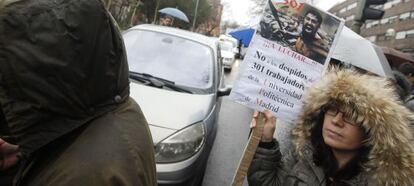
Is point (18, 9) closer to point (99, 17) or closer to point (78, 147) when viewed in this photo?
point (99, 17)

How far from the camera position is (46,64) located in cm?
115

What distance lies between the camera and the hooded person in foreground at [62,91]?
116cm

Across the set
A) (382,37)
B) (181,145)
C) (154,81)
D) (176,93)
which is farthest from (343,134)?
(382,37)

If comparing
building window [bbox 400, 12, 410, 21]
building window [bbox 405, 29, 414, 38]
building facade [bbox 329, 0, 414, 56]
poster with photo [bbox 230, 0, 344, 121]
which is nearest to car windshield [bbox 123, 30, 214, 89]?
poster with photo [bbox 230, 0, 344, 121]

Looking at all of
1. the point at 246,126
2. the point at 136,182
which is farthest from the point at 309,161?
the point at 246,126

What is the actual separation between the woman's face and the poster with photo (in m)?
0.38

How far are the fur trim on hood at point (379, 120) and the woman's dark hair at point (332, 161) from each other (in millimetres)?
58

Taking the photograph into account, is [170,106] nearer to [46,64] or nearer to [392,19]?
[46,64]

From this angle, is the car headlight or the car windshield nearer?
the car headlight

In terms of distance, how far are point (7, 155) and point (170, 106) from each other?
8.55 feet

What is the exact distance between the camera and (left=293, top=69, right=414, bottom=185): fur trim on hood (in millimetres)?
2137

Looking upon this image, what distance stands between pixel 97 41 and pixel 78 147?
0.30 m

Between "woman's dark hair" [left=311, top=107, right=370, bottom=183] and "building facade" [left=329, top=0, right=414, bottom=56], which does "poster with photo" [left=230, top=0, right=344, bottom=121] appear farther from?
"building facade" [left=329, top=0, right=414, bottom=56]

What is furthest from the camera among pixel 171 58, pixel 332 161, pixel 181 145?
pixel 171 58
